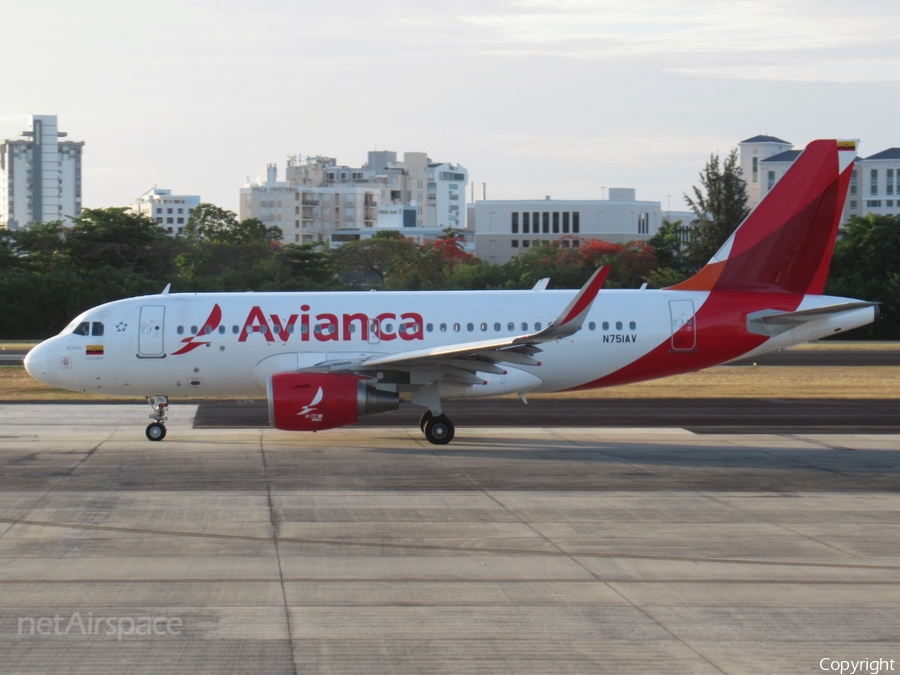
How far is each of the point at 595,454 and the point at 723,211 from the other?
5715cm

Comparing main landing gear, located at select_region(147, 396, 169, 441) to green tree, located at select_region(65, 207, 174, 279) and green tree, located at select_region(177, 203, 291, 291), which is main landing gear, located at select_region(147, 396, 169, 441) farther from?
green tree, located at select_region(65, 207, 174, 279)

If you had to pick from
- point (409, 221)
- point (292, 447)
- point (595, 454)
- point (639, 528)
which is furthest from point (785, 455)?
point (409, 221)

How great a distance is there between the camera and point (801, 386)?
115 feet

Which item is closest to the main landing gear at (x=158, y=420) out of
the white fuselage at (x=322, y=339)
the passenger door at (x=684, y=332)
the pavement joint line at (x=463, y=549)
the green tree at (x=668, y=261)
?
the white fuselage at (x=322, y=339)

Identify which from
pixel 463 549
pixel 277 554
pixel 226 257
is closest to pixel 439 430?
pixel 463 549

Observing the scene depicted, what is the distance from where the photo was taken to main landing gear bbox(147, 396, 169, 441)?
22.5m

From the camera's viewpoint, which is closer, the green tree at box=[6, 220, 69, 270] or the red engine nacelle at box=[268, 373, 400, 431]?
the red engine nacelle at box=[268, 373, 400, 431]

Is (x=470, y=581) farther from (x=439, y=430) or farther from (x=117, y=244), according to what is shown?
(x=117, y=244)

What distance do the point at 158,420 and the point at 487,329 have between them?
7771 mm

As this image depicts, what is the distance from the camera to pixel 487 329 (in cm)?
2325

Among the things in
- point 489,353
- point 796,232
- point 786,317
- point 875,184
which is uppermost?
point 875,184

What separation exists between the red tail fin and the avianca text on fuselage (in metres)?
7.18

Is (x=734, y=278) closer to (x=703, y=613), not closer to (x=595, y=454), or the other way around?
(x=595, y=454)

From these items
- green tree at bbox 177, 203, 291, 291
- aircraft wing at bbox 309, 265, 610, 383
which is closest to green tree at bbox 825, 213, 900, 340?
green tree at bbox 177, 203, 291, 291
